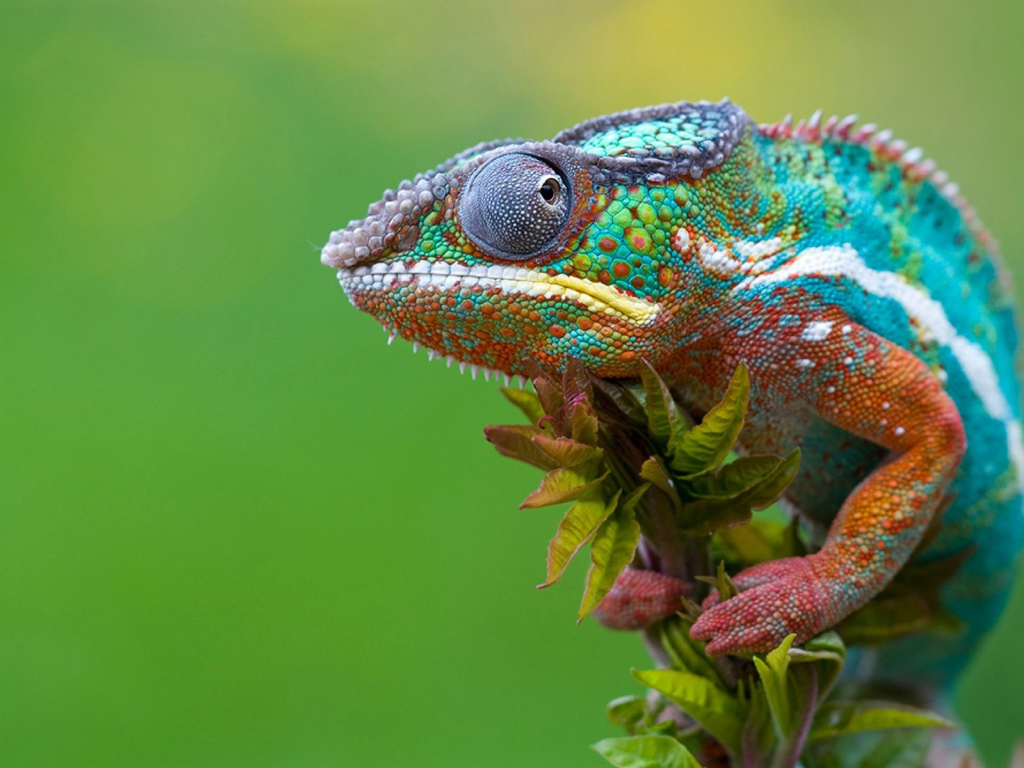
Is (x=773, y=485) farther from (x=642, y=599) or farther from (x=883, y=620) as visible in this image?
(x=883, y=620)

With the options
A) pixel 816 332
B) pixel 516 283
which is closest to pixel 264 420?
pixel 516 283

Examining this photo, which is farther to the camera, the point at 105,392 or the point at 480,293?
the point at 105,392

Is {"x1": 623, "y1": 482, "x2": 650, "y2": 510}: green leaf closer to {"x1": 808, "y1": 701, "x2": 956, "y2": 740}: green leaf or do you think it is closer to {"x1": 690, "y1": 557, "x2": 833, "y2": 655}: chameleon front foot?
{"x1": 690, "y1": 557, "x2": 833, "y2": 655}: chameleon front foot

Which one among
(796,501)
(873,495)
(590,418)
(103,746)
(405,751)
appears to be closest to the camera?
(590,418)

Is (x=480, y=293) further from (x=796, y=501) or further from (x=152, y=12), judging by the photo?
(x=152, y=12)

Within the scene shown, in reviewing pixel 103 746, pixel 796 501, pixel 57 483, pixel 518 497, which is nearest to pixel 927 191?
pixel 796 501

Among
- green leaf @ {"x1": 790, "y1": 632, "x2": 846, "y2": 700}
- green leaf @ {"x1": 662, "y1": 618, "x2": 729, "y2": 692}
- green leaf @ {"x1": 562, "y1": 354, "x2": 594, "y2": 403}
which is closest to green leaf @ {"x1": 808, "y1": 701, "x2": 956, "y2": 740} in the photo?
green leaf @ {"x1": 790, "y1": 632, "x2": 846, "y2": 700}

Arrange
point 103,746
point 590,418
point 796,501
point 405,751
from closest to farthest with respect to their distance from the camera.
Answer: point 590,418
point 796,501
point 103,746
point 405,751
